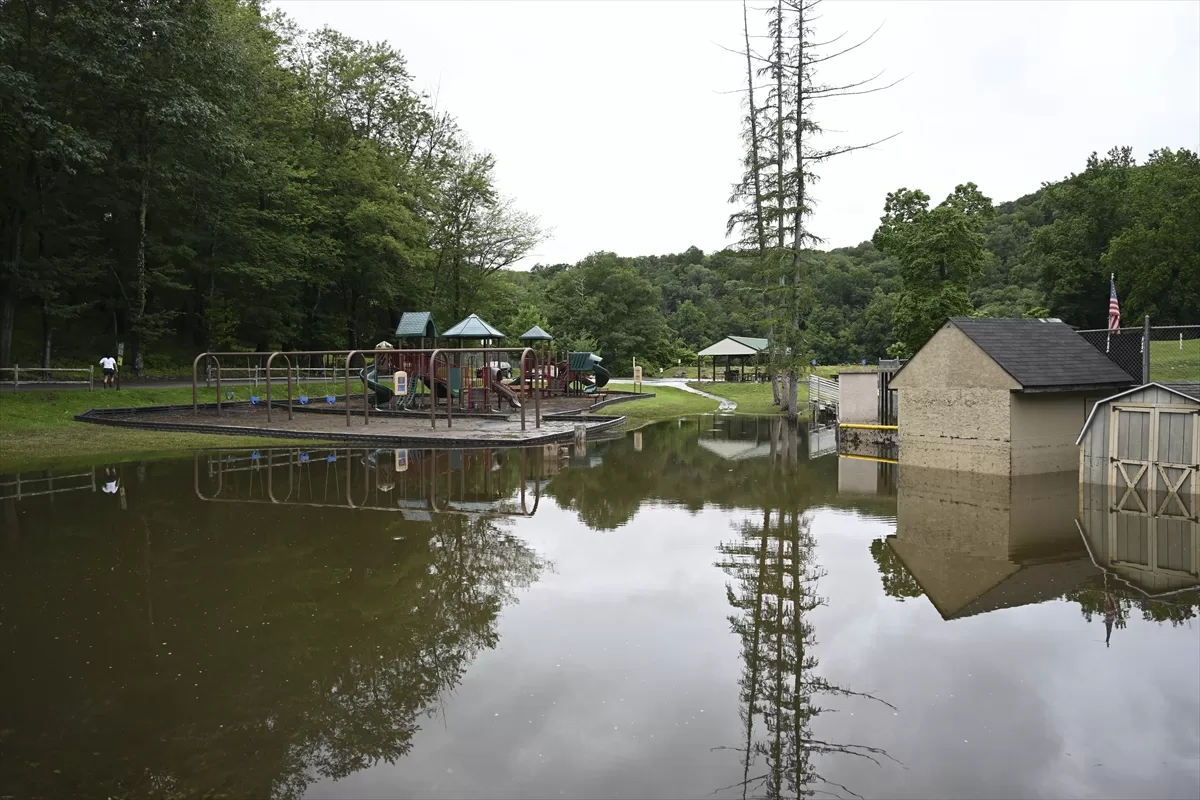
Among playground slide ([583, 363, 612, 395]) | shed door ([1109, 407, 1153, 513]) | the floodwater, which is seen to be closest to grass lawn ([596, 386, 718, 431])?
playground slide ([583, 363, 612, 395])

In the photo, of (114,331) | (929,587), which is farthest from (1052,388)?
(114,331)

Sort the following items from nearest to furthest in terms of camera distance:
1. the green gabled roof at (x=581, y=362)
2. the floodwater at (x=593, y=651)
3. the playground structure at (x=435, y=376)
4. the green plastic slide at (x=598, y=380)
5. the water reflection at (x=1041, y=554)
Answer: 1. the floodwater at (x=593, y=651)
2. the water reflection at (x=1041, y=554)
3. the playground structure at (x=435, y=376)
4. the green gabled roof at (x=581, y=362)
5. the green plastic slide at (x=598, y=380)

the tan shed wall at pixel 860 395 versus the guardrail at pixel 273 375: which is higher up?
the guardrail at pixel 273 375

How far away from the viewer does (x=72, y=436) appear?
71.2ft

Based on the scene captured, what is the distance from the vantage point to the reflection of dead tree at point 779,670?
513 centimetres

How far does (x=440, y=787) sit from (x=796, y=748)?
243 centimetres

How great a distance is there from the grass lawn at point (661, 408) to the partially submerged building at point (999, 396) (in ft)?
38.5

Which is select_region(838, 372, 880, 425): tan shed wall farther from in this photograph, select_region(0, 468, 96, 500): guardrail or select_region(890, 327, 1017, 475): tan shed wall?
select_region(0, 468, 96, 500): guardrail

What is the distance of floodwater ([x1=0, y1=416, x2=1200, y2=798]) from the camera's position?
5.10 meters

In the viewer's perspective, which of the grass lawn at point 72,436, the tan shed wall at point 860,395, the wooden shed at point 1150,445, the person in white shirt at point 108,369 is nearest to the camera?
the wooden shed at point 1150,445

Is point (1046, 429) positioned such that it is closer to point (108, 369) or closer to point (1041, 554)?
point (1041, 554)

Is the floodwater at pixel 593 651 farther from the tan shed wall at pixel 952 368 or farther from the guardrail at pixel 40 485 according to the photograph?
the tan shed wall at pixel 952 368

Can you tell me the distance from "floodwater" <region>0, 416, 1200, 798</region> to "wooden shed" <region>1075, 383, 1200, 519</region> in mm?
1854

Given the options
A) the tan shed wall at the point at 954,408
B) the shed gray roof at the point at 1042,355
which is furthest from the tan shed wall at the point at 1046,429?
the shed gray roof at the point at 1042,355
